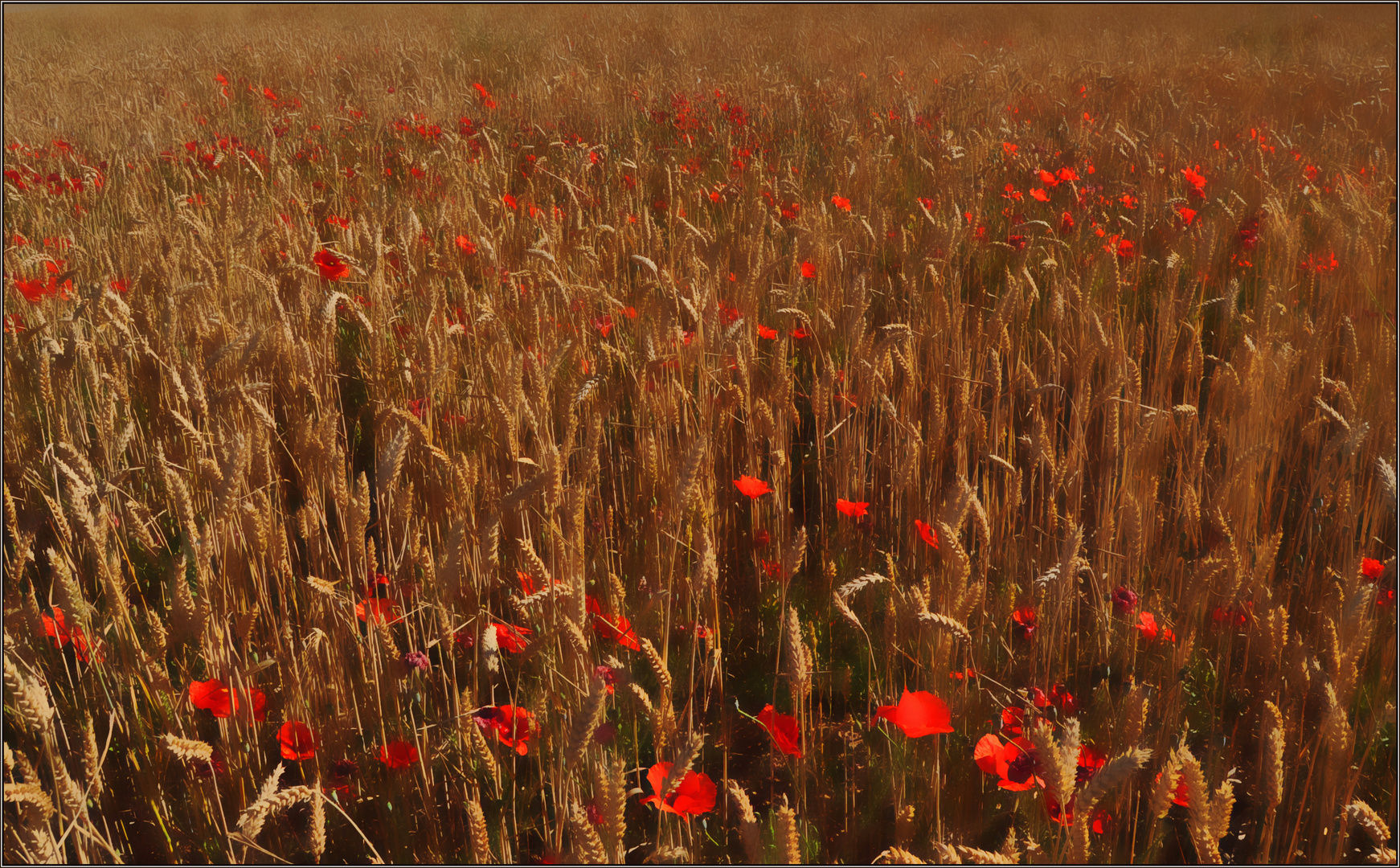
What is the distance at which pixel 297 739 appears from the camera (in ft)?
3.62

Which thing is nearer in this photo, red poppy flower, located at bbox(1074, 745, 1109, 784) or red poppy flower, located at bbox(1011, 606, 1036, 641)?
red poppy flower, located at bbox(1074, 745, 1109, 784)

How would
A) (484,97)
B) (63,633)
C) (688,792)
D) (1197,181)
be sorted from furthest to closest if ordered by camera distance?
(484,97) → (1197,181) → (63,633) → (688,792)

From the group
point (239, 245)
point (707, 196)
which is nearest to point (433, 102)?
point (707, 196)

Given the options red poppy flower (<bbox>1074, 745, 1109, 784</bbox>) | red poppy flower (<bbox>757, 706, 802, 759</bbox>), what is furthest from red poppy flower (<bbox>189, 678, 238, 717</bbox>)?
red poppy flower (<bbox>1074, 745, 1109, 784</bbox>)

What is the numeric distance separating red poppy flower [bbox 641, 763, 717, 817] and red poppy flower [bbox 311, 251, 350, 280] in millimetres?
1541

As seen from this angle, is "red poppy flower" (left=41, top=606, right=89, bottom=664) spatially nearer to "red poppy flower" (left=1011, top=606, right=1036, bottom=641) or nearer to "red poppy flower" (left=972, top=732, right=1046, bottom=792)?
"red poppy flower" (left=972, top=732, right=1046, bottom=792)

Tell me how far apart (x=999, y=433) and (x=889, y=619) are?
0.71m

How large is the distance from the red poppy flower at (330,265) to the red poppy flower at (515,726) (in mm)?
1324

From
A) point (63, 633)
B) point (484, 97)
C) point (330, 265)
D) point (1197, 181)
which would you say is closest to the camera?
point (63, 633)

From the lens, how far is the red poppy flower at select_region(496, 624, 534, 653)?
1188mm

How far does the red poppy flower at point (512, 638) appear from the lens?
3.90ft

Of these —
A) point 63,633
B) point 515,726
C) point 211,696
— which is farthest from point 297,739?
point 63,633

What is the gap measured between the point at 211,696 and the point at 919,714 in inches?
36.2

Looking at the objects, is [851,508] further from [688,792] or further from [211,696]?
[211,696]
